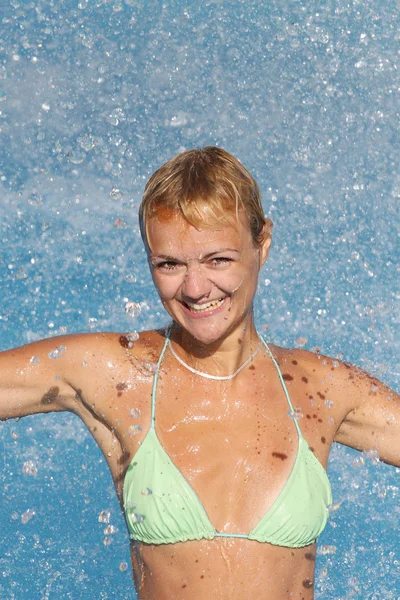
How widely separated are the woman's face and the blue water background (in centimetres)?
226

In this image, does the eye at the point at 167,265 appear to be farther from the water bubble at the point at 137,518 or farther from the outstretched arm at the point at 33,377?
the water bubble at the point at 137,518

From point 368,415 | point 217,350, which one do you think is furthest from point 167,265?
point 368,415

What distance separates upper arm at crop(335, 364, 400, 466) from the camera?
2.47 metres

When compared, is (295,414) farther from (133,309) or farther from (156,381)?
(133,309)

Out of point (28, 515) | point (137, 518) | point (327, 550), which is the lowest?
point (327, 550)

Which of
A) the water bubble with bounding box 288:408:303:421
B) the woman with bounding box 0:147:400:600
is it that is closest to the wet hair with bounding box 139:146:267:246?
the woman with bounding box 0:147:400:600

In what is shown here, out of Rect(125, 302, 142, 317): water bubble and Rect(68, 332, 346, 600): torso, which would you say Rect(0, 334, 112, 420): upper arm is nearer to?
Rect(68, 332, 346, 600): torso

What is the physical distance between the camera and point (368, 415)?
2.48 metres

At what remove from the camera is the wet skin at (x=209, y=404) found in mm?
2139

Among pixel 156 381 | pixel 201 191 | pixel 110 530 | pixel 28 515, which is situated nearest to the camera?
pixel 201 191

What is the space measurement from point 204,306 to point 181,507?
1.56 feet

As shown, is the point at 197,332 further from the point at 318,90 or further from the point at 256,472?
the point at 318,90

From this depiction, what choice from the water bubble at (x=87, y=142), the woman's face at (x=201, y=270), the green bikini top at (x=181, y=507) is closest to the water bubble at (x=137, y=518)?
the green bikini top at (x=181, y=507)

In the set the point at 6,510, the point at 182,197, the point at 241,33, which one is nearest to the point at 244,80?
the point at 241,33
